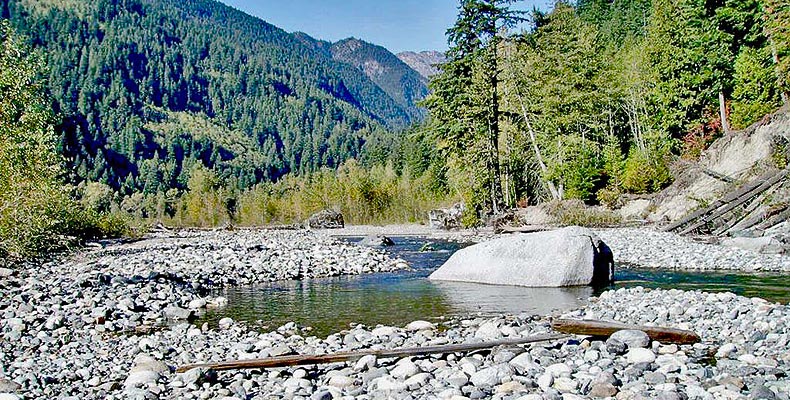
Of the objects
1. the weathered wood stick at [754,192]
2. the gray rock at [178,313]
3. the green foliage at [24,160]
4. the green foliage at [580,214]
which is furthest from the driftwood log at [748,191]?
the green foliage at [24,160]

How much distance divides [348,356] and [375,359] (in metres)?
0.27

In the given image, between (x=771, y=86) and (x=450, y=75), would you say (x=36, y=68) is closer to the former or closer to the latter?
(x=450, y=75)

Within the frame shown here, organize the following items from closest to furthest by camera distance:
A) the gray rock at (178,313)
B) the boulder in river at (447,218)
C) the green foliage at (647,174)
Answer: the gray rock at (178,313)
the green foliage at (647,174)
the boulder in river at (447,218)

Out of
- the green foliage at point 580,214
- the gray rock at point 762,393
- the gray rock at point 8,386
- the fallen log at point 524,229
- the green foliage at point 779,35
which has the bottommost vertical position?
the gray rock at point 8,386

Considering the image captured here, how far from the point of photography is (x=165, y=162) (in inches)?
5517

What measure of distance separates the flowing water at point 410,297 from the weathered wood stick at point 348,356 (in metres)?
1.76

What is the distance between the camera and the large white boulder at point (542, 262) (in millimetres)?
10242

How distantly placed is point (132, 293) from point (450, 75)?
25002 mm

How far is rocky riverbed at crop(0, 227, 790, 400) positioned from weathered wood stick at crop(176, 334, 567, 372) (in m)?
0.08

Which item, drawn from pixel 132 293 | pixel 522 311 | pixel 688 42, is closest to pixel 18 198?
pixel 132 293

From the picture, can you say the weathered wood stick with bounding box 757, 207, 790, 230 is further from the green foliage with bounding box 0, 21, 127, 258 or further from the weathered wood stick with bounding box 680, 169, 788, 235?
the green foliage with bounding box 0, 21, 127, 258

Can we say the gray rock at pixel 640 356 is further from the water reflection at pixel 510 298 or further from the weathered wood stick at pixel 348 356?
the water reflection at pixel 510 298

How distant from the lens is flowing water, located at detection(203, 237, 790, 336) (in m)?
7.90

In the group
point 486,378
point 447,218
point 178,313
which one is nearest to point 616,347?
A: point 486,378
